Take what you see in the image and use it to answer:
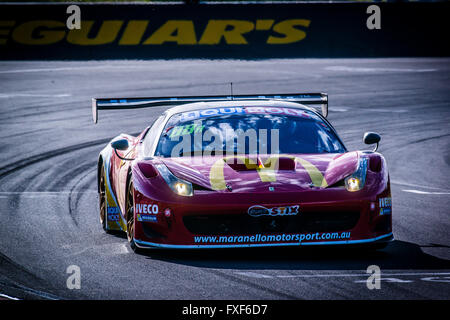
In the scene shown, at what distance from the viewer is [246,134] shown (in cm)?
770

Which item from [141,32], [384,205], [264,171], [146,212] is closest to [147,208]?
[146,212]

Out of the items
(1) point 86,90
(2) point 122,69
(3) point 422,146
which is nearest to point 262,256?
(3) point 422,146

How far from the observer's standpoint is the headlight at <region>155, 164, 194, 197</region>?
22.1ft

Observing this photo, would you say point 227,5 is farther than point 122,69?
Yes

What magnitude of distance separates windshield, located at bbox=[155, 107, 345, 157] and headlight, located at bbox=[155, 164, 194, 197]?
545 mm

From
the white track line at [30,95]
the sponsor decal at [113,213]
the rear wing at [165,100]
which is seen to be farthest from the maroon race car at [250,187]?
the white track line at [30,95]

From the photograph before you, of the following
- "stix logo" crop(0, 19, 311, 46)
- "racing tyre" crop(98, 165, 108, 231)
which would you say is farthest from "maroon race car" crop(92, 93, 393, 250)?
"stix logo" crop(0, 19, 311, 46)

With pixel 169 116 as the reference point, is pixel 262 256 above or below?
below

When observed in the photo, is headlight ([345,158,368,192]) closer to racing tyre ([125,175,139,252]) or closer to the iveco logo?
the iveco logo

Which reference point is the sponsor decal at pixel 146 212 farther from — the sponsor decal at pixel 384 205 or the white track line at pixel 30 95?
the white track line at pixel 30 95

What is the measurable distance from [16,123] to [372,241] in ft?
36.3

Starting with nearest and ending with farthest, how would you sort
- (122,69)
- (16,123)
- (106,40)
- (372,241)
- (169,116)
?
(372,241)
(169,116)
(16,123)
(122,69)
(106,40)

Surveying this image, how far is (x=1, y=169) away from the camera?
40.5ft

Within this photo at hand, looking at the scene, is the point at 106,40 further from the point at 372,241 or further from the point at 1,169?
the point at 372,241
